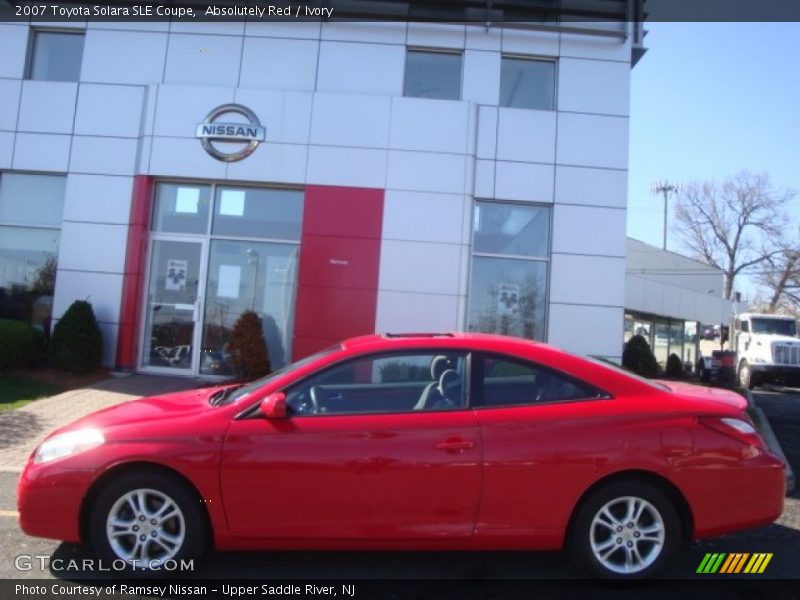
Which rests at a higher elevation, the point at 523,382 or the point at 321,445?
the point at 523,382

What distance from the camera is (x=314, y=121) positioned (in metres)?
10.8

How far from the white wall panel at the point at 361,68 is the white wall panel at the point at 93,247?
4495 millimetres

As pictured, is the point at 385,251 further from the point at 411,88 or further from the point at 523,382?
the point at 523,382

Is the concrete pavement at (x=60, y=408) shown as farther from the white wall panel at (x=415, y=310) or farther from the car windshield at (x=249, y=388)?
the white wall panel at (x=415, y=310)

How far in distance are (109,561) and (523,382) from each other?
8.87ft

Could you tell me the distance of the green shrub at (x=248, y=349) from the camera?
1009 centimetres

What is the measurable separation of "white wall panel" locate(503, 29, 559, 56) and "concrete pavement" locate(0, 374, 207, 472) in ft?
26.7

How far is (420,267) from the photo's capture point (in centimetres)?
1068

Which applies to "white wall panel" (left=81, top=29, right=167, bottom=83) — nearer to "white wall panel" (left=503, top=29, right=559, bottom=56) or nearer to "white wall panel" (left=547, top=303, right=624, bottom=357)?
"white wall panel" (left=503, top=29, right=559, bottom=56)

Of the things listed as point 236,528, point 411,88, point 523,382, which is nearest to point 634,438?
point 523,382

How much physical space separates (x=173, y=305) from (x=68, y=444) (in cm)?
760

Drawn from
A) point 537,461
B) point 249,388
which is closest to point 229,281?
point 249,388

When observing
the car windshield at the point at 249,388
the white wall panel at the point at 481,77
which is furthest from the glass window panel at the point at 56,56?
the car windshield at the point at 249,388

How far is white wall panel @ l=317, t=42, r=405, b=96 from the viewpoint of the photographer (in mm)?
11156
